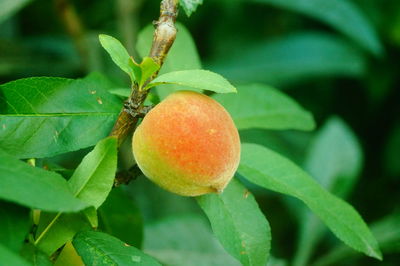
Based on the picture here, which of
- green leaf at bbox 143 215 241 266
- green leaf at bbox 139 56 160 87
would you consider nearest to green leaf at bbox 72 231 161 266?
green leaf at bbox 139 56 160 87

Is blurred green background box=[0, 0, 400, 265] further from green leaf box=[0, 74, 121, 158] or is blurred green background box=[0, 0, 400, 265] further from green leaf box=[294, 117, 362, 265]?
green leaf box=[0, 74, 121, 158]

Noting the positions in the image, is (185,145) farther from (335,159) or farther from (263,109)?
(335,159)

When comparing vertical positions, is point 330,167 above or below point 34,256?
below

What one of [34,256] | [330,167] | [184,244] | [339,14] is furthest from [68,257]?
[339,14]

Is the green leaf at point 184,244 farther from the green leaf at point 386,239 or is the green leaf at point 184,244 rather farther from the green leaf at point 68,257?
the green leaf at point 68,257

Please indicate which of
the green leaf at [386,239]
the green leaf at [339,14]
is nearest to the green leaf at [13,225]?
the green leaf at [386,239]
